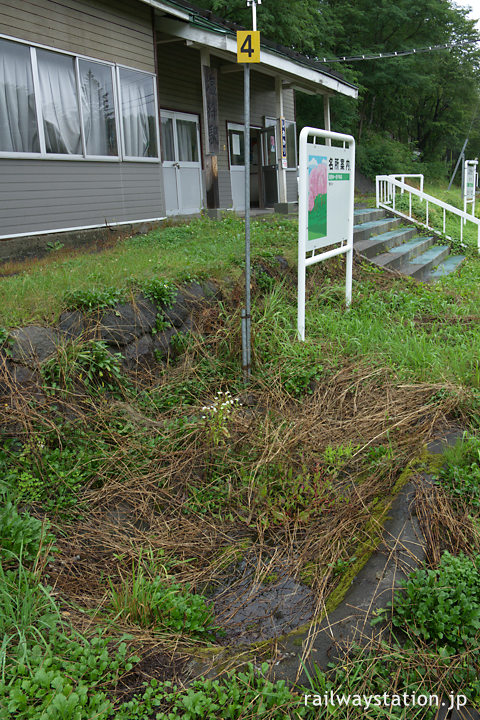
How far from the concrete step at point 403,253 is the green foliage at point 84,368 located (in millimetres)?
5367

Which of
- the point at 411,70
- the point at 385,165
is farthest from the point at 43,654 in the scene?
the point at 411,70

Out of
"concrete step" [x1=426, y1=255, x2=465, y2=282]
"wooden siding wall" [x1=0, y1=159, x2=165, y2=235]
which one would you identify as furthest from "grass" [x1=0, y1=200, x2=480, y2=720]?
"concrete step" [x1=426, y1=255, x2=465, y2=282]

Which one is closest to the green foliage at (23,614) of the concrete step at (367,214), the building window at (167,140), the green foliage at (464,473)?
the green foliage at (464,473)

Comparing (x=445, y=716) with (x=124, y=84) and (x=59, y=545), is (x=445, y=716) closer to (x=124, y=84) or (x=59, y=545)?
(x=59, y=545)

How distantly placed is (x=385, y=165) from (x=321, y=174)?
27.8m

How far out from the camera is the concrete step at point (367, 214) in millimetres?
11250

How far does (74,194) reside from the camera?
29.2 feet

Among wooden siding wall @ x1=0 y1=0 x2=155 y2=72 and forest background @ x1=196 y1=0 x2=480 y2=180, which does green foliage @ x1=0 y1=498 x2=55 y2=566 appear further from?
forest background @ x1=196 y1=0 x2=480 y2=180

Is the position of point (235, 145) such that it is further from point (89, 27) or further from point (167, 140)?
point (89, 27)

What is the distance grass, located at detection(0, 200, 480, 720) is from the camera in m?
2.34

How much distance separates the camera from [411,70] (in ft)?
105

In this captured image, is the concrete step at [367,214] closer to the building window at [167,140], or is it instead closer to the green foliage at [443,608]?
the building window at [167,140]

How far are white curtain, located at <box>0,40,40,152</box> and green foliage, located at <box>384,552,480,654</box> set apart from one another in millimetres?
7228

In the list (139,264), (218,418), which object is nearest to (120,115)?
(139,264)
